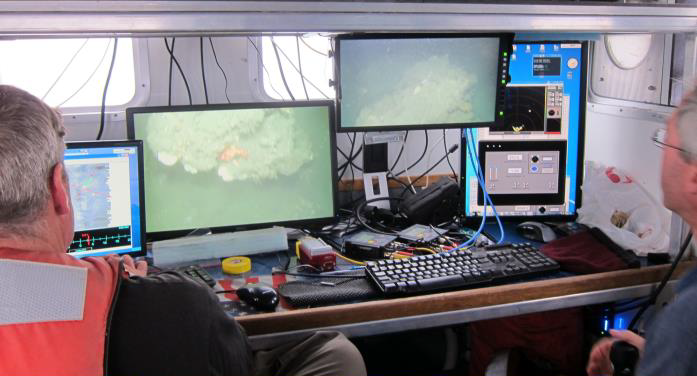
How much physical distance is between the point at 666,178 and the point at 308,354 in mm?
857

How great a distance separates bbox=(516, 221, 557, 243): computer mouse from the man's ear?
1411 mm

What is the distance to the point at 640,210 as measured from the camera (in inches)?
74.8

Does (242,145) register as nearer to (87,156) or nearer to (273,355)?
(87,156)

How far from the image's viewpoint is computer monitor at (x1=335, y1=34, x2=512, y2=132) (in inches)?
69.9

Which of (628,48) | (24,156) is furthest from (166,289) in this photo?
(628,48)

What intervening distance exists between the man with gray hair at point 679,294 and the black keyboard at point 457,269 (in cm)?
29

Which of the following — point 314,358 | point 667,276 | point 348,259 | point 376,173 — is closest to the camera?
point 314,358

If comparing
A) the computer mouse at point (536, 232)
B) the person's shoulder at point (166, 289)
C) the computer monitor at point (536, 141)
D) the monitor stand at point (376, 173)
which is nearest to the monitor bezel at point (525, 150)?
the computer monitor at point (536, 141)

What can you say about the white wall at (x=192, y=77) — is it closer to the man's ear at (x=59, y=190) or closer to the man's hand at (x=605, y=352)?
the man's ear at (x=59, y=190)

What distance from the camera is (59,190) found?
1028 mm

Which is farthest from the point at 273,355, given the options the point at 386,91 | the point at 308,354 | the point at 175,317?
the point at 386,91

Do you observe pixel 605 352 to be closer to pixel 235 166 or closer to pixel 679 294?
pixel 679 294

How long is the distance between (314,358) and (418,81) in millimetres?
920

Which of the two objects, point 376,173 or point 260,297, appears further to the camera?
point 376,173
